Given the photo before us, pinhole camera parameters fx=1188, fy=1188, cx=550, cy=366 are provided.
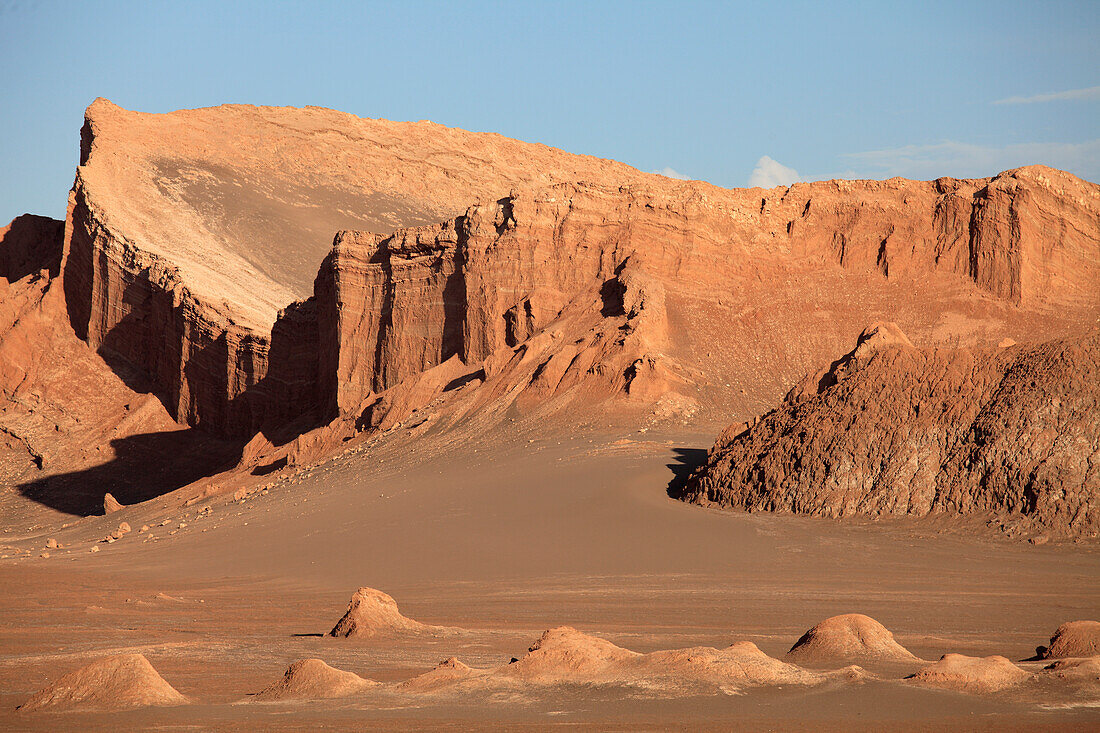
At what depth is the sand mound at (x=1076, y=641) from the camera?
841 centimetres

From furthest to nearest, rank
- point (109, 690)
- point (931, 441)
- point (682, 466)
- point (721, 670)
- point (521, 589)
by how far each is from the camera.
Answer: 1. point (682, 466)
2. point (931, 441)
3. point (521, 589)
4. point (109, 690)
5. point (721, 670)

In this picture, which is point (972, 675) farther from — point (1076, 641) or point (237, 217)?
point (237, 217)

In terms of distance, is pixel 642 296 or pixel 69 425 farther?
pixel 69 425

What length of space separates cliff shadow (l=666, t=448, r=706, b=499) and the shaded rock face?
0.38 metres

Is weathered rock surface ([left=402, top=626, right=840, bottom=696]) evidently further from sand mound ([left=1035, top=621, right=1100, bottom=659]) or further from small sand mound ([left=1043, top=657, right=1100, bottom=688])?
sand mound ([left=1035, top=621, right=1100, bottom=659])

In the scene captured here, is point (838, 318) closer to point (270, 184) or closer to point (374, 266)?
point (374, 266)

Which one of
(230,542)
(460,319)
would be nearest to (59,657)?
(230,542)

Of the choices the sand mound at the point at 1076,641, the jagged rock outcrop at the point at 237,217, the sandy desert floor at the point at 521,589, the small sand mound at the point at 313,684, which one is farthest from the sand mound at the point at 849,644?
the jagged rock outcrop at the point at 237,217

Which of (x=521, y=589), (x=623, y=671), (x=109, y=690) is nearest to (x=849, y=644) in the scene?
(x=623, y=671)

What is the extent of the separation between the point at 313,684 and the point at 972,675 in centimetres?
448

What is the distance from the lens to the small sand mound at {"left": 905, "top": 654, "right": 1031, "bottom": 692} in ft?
24.9

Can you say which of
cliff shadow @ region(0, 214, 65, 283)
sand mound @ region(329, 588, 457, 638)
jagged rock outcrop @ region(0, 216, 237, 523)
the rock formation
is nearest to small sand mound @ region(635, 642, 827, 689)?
sand mound @ region(329, 588, 457, 638)

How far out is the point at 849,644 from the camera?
29.1 ft

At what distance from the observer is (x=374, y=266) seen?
1195 inches
